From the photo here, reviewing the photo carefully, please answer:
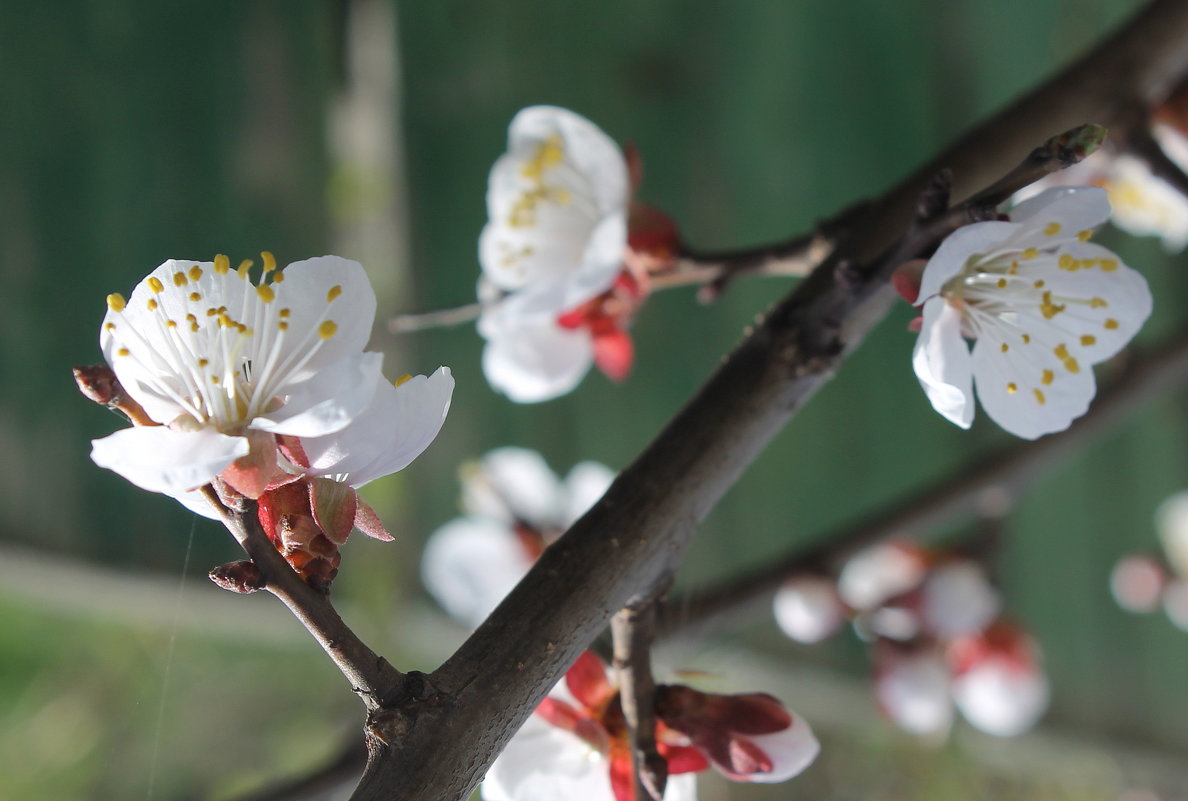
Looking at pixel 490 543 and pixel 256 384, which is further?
pixel 490 543

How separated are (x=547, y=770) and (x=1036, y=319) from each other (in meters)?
0.27

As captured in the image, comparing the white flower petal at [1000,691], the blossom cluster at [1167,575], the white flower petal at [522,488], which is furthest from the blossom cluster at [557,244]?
the blossom cluster at [1167,575]

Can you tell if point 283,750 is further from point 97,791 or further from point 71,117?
point 71,117

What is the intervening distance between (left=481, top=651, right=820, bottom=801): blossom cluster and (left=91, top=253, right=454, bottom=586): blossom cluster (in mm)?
121

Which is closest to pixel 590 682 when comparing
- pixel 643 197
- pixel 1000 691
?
pixel 1000 691

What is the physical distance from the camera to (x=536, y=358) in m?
0.52

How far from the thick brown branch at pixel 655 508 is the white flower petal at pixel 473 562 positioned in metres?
0.40

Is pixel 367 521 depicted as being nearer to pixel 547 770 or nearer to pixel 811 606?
pixel 547 770

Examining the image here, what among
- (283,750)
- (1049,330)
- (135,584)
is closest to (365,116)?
(135,584)

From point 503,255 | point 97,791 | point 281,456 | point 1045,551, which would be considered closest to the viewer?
point 281,456

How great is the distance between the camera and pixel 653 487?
32 cm

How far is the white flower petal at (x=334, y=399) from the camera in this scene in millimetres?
276

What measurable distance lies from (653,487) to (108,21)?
1.19 meters

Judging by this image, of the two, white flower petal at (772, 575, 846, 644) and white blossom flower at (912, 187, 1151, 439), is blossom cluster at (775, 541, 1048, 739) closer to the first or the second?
white flower petal at (772, 575, 846, 644)
